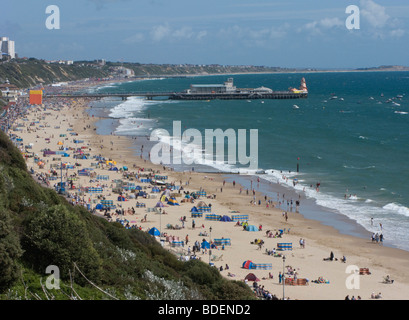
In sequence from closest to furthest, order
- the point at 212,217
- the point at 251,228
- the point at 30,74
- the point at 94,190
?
1. the point at 251,228
2. the point at 212,217
3. the point at 94,190
4. the point at 30,74

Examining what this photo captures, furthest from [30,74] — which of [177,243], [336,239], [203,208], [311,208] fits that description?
[336,239]

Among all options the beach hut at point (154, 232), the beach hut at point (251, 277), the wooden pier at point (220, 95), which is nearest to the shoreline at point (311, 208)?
the beach hut at point (251, 277)

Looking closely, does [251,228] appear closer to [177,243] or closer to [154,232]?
[177,243]

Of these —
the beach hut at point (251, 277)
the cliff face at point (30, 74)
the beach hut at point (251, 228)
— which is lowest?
the beach hut at point (251, 277)

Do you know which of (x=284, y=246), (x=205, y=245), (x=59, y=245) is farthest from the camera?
(x=284, y=246)

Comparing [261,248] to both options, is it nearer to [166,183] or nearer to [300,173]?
[166,183]

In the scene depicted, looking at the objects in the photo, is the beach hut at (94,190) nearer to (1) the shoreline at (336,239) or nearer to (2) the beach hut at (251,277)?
(1) the shoreline at (336,239)

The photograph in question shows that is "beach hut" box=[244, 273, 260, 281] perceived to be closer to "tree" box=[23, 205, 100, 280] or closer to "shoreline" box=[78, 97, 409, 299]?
"shoreline" box=[78, 97, 409, 299]

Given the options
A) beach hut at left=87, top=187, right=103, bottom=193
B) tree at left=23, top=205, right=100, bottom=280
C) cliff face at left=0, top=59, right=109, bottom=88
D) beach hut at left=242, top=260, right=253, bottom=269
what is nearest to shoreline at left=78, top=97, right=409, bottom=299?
beach hut at left=242, top=260, right=253, bottom=269
